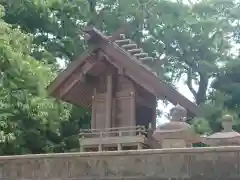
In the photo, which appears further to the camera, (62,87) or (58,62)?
(58,62)

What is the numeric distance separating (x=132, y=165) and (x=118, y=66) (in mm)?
6116

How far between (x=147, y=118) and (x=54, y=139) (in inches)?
206

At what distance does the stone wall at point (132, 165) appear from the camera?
786 cm

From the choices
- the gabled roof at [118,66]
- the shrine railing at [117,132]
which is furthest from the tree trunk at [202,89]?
the shrine railing at [117,132]

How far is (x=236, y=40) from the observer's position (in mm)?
23266

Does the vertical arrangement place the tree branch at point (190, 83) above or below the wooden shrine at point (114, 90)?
above

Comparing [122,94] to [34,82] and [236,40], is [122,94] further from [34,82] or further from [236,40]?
[236,40]

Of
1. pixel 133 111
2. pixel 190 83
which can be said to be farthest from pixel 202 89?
pixel 133 111

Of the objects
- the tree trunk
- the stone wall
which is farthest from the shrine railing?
the tree trunk

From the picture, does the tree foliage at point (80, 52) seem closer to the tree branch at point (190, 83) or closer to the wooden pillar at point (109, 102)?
the tree branch at point (190, 83)

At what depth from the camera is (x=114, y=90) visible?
578 inches

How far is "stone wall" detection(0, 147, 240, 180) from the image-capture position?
7863 millimetres

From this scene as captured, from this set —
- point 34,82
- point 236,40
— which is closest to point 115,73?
point 34,82

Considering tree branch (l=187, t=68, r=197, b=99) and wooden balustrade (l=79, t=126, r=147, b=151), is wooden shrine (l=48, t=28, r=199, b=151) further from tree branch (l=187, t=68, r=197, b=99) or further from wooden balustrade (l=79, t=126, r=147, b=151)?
tree branch (l=187, t=68, r=197, b=99)
